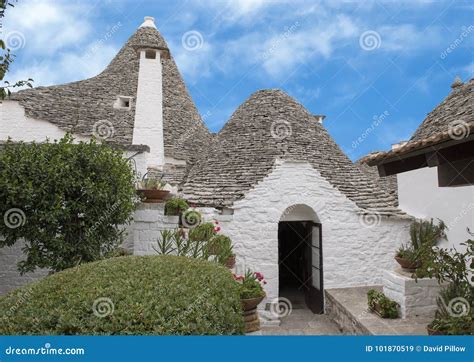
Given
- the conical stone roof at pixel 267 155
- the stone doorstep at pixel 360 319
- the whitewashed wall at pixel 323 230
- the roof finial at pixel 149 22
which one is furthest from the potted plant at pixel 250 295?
the roof finial at pixel 149 22

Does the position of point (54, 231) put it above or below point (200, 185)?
below

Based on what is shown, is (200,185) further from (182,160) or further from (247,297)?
(247,297)

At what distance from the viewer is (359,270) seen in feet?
30.6

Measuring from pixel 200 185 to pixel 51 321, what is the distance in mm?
6531

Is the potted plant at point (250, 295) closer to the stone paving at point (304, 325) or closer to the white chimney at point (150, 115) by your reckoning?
the stone paving at point (304, 325)

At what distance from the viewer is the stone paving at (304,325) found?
7770mm

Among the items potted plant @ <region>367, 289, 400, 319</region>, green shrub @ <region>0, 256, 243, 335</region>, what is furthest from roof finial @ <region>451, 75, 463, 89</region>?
green shrub @ <region>0, 256, 243, 335</region>

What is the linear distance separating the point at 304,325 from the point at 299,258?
155 inches

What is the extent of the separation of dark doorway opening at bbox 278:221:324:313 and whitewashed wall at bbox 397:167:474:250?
7.75 feet

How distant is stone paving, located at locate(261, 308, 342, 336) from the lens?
7.77m

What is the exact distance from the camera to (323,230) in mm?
9328

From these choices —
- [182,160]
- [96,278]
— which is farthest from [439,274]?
[182,160]

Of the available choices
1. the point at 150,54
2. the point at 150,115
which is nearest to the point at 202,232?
the point at 150,115

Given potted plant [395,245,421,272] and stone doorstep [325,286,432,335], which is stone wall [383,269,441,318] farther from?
potted plant [395,245,421,272]
